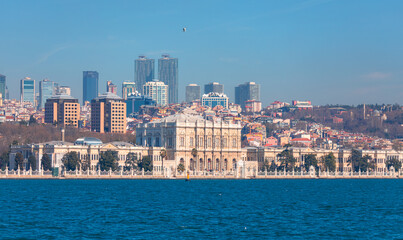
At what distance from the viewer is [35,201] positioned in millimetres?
71875

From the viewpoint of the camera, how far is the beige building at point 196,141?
141 meters

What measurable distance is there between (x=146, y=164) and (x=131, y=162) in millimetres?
2233

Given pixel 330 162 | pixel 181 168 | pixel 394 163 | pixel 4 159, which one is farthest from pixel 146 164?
pixel 394 163

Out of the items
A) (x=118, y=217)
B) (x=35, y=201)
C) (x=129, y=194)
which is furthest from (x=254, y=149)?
(x=118, y=217)

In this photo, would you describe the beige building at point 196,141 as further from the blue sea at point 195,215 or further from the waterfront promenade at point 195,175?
the blue sea at point 195,215

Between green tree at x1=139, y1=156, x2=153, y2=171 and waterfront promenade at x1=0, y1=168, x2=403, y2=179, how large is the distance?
2099mm

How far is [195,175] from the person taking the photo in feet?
429

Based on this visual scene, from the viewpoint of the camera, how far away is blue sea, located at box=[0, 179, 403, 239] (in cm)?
4984

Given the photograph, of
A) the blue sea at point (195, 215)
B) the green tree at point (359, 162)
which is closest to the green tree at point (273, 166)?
the green tree at point (359, 162)

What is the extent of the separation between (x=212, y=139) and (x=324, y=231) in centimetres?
9389

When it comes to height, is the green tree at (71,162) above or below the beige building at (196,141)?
below

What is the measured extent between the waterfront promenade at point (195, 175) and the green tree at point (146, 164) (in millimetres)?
2099

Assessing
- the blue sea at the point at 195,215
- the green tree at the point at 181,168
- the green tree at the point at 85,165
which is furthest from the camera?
the green tree at the point at 181,168

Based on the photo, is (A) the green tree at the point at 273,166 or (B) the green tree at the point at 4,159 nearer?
(B) the green tree at the point at 4,159
